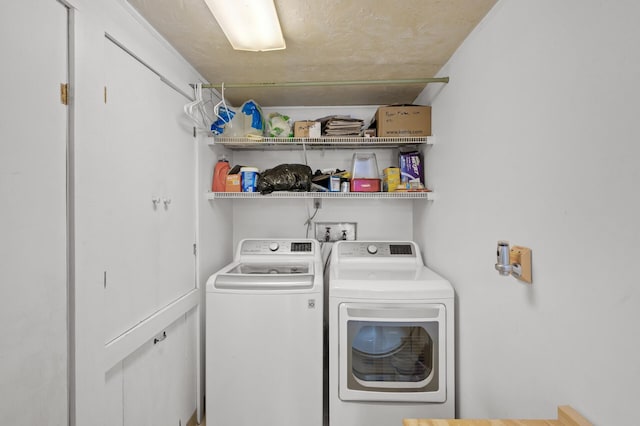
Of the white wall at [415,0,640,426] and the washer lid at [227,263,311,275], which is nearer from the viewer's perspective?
the white wall at [415,0,640,426]

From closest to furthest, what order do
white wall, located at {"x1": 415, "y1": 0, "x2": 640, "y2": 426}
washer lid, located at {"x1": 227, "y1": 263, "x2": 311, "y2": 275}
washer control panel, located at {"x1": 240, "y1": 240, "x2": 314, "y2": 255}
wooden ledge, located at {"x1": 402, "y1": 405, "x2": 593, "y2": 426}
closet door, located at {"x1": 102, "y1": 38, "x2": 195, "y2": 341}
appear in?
white wall, located at {"x1": 415, "y1": 0, "x2": 640, "y2": 426} < wooden ledge, located at {"x1": 402, "y1": 405, "x2": 593, "y2": 426} < closet door, located at {"x1": 102, "y1": 38, "x2": 195, "y2": 341} < washer lid, located at {"x1": 227, "y1": 263, "x2": 311, "y2": 275} < washer control panel, located at {"x1": 240, "y1": 240, "x2": 314, "y2": 255}

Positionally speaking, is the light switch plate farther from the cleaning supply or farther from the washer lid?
the cleaning supply

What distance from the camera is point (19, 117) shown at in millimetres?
789

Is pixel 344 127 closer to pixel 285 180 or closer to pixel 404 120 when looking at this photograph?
pixel 404 120

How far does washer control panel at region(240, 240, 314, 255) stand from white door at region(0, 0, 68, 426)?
1326mm

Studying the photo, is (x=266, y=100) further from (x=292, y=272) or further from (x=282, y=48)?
(x=292, y=272)

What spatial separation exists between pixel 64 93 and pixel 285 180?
130 cm

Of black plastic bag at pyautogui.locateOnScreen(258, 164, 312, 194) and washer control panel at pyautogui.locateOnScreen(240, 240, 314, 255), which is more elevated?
black plastic bag at pyautogui.locateOnScreen(258, 164, 312, 194)

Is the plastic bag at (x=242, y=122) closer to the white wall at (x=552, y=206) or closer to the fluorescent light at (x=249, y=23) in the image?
Answer: the fluorescent light at (x=249, y=23)

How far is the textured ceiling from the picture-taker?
4.04 feet


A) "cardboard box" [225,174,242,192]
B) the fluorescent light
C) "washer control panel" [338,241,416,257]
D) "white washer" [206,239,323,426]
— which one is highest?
the fluorescent light

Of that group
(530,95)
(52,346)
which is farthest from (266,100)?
(52,346)

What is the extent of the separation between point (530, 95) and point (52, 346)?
1868 millimetres

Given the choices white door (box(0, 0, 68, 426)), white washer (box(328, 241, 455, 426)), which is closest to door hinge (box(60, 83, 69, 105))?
white door (box(0, 0, 68, 426))
